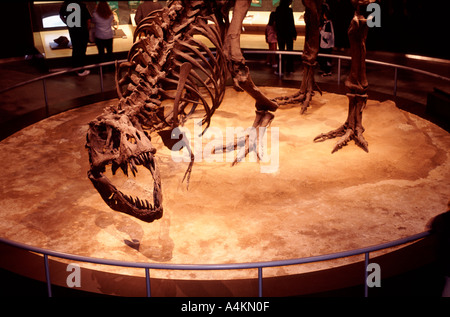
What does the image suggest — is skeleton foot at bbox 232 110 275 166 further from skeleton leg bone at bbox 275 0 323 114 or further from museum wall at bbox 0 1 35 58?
museum wall at bbox 0 1 35 58

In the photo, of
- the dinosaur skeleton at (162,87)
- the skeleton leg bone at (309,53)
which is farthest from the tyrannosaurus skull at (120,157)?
the skeleton leg bone at (309,53)

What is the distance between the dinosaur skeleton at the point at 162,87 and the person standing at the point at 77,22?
17.5 feet

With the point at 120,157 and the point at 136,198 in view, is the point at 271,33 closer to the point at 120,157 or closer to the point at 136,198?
the point at 120,157

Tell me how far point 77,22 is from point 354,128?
6.80 metres

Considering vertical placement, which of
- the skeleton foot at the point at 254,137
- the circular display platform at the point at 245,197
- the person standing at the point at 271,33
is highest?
the person standing at the point at 271,33

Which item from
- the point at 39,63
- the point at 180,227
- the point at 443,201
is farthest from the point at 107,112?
the point at 39,63

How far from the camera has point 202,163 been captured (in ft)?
26.1

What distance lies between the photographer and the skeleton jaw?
503 cm

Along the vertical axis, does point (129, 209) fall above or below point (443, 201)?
above

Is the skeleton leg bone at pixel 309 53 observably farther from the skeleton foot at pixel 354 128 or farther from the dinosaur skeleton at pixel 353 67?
the skeleton foot at pixel 354 128

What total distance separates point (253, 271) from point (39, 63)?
398 inches

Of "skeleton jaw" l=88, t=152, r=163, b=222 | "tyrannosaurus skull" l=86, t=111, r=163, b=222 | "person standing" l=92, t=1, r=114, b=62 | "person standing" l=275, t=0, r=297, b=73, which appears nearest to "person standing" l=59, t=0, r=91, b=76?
"person standing" l=92, t=1, r=114, b=62

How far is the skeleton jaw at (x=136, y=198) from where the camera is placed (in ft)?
16.5
